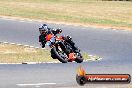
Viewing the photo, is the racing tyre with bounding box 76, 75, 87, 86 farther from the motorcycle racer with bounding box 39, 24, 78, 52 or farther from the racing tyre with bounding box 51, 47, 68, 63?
the motorcycle racer with bounding box 39, 24, 78, 52

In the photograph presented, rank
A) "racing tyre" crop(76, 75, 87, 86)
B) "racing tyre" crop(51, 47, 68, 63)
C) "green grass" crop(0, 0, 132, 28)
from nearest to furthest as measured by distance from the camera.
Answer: "racing tyre" crop(76, 75, 87, 86) → "racing tyre" crop(51, 47, 68, 63) → "green grass" crop(0, 0, 132, 28)

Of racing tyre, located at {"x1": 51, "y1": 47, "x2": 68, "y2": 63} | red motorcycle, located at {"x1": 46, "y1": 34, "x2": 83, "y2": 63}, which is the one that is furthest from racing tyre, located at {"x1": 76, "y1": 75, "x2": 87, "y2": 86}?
racing tyre, located at {"x1": 51, "y1": 47, "x2": 68, "y2": 63}

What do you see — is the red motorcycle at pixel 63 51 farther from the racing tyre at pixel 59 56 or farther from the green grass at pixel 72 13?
the green grass at pixel 72 13

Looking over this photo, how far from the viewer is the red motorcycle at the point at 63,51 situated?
9.72 m

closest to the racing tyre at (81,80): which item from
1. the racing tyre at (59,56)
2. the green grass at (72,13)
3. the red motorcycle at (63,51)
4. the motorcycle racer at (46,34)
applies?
the red motorcycle at (63,51)

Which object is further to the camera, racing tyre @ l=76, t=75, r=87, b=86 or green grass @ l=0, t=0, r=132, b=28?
green grass @ l=0, t=0, r=132, b=28

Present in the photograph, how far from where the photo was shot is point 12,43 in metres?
13.2

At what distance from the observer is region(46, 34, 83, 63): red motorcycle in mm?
9719

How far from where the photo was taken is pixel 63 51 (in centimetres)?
988

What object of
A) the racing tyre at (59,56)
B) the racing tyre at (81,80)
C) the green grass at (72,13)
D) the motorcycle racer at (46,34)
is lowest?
the green grass at (72,13)

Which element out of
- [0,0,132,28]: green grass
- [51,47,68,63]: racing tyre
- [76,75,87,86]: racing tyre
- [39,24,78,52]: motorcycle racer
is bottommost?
[0,0,132,28]: green grass

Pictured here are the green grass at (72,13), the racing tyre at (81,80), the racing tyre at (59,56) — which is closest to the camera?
the racing tyre at (81,80)

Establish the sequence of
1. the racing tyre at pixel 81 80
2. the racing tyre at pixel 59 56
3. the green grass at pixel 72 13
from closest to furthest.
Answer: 1. the racing tyre at pixel 81 80
2. the racing tyre at pixel 59 56
3. the green grass at pixel 72 13

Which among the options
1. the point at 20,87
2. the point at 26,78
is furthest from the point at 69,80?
the point at 20,87
